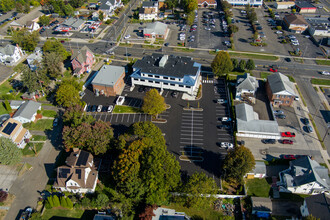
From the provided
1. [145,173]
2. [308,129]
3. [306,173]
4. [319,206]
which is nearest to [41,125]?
[145,173]

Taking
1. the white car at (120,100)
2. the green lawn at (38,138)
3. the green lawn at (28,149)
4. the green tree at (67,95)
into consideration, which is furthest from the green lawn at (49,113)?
the white car at (120,100)

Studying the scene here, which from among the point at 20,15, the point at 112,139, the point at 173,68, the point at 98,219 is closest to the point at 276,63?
the point at 173,68

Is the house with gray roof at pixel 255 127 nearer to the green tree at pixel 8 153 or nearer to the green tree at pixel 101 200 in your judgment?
the green tree at pixel 101 200

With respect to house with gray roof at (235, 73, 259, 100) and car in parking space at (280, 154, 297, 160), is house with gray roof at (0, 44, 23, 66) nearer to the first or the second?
house with gray roof at (235, 73, 259, 100)

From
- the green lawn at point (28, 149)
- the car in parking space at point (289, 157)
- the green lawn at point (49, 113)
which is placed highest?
the car in parking space at point (289, 157)

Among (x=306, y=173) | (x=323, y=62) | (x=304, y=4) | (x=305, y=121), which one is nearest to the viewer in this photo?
(x=306, y=173)

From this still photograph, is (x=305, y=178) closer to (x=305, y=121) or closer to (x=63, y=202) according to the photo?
(x=305, y=121)
